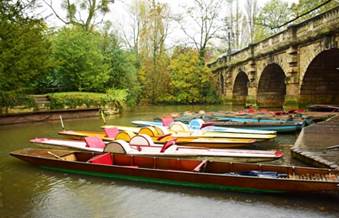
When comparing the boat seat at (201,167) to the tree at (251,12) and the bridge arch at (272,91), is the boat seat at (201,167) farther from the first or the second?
the tree at (251,12)

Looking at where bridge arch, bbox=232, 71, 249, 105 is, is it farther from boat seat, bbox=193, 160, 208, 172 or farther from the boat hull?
boat seat, bbox=193, 160, 208, 172

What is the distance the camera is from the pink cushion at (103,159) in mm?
6988

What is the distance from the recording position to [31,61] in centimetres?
1727

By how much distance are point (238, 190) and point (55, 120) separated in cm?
1468

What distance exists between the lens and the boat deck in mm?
6410

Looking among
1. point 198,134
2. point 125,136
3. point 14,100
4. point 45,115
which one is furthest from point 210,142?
point 45,115

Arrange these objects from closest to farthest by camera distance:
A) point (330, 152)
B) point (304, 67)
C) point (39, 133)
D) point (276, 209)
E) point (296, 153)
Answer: point (276, 209) → point (330, 152) → point (296, 153) → point (39, 133) → point (304, 67)

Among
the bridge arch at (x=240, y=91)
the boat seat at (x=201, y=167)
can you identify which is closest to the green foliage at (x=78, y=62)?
the bridge arch at (x=240, y=91)

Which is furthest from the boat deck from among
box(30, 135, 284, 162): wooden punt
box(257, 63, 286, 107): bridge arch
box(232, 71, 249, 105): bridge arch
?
box(232, 71, 249, 105): bridge arch

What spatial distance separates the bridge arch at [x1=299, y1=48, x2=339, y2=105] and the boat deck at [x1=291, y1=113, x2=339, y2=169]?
6.23 meters

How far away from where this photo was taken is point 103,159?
7.07 metres

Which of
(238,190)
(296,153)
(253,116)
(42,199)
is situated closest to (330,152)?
(296,153)

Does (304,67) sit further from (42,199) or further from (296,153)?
(42,199)

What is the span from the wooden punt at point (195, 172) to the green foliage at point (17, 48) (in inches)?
353
